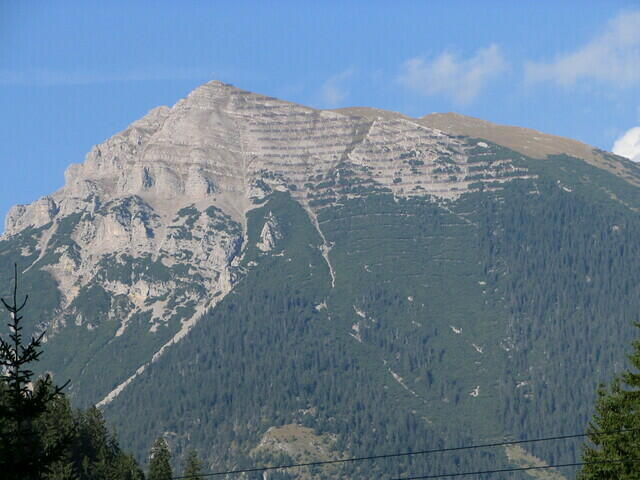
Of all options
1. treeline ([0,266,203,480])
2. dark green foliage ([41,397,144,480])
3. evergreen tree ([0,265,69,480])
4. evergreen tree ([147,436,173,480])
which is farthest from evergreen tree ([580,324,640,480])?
evergreen tree ([147,436,173,480])

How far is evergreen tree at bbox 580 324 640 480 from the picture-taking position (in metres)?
65.4

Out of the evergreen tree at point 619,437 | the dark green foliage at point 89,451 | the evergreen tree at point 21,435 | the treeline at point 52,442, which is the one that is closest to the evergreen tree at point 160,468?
the treeline at point 52,442

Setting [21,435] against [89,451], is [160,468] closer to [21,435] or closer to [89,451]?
[89,451]

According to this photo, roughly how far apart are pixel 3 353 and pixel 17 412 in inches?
80.3

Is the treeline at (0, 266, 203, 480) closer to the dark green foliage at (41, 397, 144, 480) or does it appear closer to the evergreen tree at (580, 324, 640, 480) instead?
the dark green foliage at (41, 397, 144, 480)

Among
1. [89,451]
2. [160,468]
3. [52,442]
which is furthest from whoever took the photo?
[160,468]

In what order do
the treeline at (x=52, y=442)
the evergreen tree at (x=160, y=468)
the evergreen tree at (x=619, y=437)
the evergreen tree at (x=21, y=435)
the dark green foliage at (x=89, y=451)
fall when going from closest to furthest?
the evergreen tree at (x=21, y=435) → the treeline at (x=52, y=442) → the evergreen tree at (x=619, y=437) → the dark green foliage at (x=89, y=451) → the evergreen tree at (x=160, y=468)

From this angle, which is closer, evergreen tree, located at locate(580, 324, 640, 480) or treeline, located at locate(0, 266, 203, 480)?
treeline, located at locate(0, 266, 203, 480)

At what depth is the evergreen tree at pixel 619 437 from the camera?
6544 cm

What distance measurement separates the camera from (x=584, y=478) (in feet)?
225

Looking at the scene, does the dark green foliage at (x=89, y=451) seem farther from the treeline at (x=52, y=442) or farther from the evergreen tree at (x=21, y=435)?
the evergreen tree at (x=21, y=435)

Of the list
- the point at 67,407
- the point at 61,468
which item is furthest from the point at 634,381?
the point at 67,407

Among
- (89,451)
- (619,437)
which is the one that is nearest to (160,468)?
(89,451)

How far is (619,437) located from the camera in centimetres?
6669
